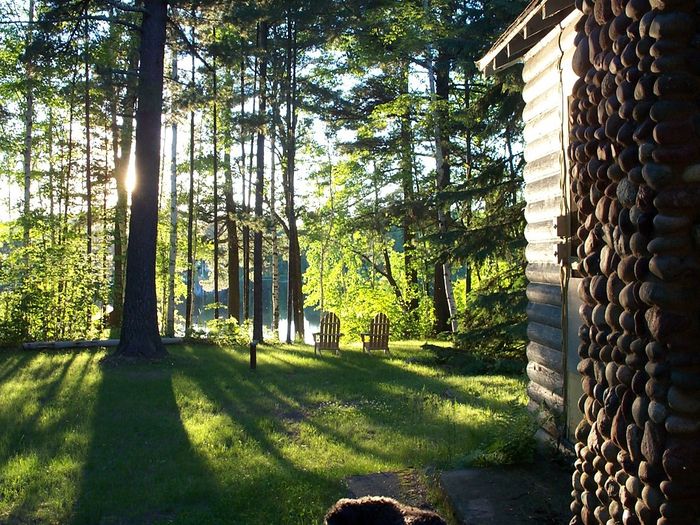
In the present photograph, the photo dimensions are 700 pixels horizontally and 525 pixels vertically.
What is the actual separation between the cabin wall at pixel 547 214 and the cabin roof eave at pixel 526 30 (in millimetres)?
143

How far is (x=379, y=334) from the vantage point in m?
15.9

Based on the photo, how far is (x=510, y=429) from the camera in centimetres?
605

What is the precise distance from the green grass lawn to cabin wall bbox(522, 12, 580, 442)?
406 millimetres

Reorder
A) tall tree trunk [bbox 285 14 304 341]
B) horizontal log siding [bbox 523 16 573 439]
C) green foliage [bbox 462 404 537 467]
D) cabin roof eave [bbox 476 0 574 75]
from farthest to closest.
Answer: tall tree trunk [bbox 285 14 304 341], horizontal log siding [bbox 523 16 573 439], green foliage [bbox 462 404 537 467], cabin roof eave [bbox 476 0 574 75]

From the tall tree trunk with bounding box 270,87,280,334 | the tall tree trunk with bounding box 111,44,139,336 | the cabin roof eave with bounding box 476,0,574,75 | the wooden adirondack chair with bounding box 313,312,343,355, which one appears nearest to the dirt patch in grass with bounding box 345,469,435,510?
the cabin roof eave with bounding box 476,0,574,75

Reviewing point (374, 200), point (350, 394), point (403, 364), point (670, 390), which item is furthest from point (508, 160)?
point (374, 200)

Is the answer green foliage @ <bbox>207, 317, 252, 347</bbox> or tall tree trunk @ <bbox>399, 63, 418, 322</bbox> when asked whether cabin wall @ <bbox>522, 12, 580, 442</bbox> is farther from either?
tall tree trunk @ <bbox>399, 63, 418, 322</bbox>

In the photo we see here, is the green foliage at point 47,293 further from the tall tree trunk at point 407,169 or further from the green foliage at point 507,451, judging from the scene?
the green foliage at point 507,451

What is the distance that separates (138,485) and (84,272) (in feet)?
38.4

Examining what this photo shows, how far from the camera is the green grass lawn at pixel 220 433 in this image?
5.38 metres

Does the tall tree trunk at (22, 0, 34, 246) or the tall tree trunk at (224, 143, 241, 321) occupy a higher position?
the tall tree trunk at (22, 0, 34, 246)

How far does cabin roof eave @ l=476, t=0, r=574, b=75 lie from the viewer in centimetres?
547

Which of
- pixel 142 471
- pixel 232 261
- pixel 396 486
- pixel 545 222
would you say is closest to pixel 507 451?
pixel 396 486

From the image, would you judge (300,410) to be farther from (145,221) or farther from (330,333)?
(330,333)
